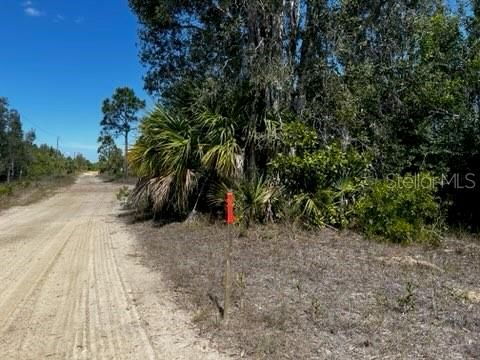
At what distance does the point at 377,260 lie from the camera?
286 inches

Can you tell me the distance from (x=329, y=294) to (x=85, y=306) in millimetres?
2829

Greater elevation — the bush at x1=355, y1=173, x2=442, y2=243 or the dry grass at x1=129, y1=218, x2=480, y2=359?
the bush at x1=355, y1=173, x2=442, y2=243

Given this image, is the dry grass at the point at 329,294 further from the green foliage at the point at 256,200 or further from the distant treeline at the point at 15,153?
the distant treeline at the point at 15,153

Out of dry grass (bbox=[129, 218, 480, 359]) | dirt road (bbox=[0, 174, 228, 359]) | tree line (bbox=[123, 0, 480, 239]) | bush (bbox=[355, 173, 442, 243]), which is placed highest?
tree line (bbox=[123, 0, 480, 239])

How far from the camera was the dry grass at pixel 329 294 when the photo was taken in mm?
4027

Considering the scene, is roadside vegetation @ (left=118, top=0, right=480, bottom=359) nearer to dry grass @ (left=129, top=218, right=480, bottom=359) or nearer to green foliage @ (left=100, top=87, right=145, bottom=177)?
dry grass @ (left=129, top=218, right=480, bottom=359)

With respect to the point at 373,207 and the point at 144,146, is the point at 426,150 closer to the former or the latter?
the point at 373,207

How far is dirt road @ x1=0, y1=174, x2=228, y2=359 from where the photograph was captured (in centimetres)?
406

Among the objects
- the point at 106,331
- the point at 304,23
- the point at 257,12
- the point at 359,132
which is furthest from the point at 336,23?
the point at 106,331

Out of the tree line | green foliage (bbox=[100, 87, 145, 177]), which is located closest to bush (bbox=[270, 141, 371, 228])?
the tree line

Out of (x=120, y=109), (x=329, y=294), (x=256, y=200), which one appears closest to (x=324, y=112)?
(x=256, y=200)

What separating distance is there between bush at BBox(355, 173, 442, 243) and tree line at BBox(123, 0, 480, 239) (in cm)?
17

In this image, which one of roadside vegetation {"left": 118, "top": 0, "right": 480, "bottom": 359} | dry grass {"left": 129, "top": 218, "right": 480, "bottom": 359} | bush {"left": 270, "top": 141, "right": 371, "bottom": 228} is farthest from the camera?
bush {"left": 270, "top": 141, "right": 371, "bottom": 228}

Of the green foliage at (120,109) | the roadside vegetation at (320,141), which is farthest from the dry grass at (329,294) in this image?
the green foliage at (120,109)
